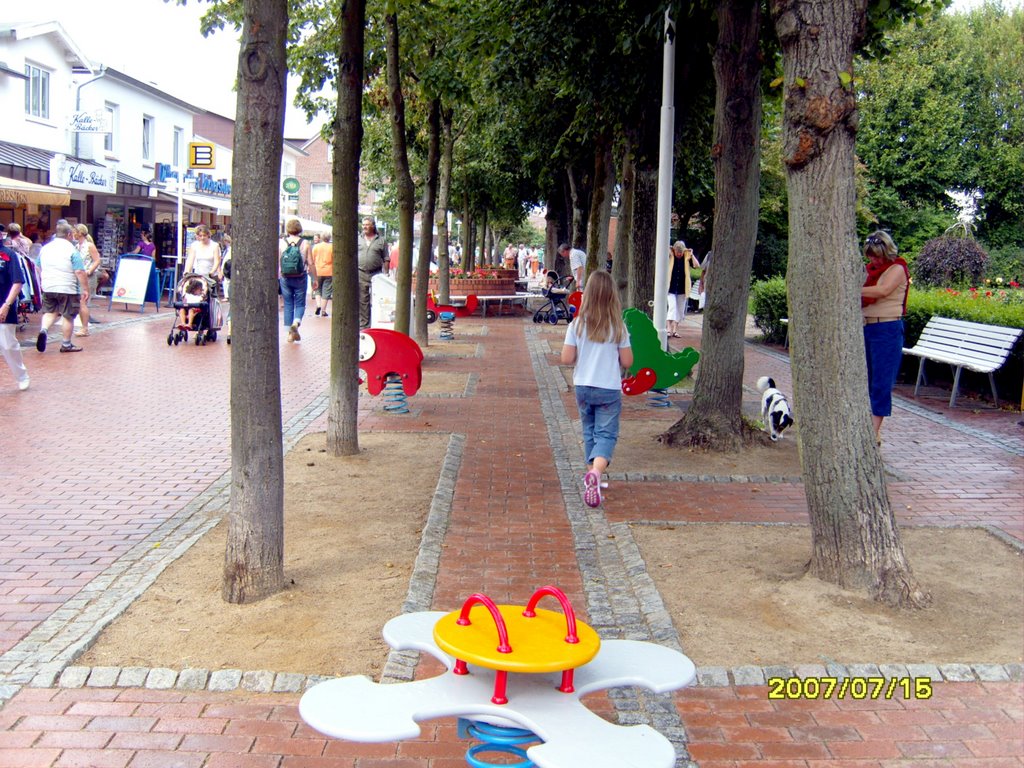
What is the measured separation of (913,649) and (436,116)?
506 inches

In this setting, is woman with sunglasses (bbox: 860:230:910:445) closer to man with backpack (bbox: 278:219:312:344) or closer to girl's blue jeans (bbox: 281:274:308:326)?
man with backpack (bbox: 278:219:312:344)

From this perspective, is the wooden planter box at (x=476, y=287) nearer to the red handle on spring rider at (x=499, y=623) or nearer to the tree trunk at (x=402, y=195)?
the tree trunk at (x=402, y=195)

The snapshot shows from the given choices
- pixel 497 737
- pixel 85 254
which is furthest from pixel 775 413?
pixel 85 254

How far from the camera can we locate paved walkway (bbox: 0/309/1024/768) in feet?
12.6

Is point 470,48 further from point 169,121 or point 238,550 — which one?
point 169,121

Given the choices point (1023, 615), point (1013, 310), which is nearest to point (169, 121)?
point (1013, 310)

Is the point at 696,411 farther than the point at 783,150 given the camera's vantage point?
Yes

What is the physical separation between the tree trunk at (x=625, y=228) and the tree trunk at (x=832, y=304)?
28.2ft

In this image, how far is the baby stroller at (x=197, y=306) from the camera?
16.8m

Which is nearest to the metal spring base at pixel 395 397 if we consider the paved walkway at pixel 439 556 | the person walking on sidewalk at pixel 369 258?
the paved walkway at pixel 439 556

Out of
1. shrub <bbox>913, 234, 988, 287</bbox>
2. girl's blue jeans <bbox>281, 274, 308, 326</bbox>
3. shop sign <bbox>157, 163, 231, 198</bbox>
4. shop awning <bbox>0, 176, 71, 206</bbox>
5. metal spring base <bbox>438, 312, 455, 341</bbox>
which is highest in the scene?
shop sign <bbox>157, 163, 231, 198</bbox>

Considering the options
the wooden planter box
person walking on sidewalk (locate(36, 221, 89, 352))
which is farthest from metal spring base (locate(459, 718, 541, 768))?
the wooden planter box

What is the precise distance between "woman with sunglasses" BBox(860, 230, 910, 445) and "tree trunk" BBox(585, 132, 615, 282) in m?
8.18

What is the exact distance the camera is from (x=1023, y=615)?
16.6 feet
